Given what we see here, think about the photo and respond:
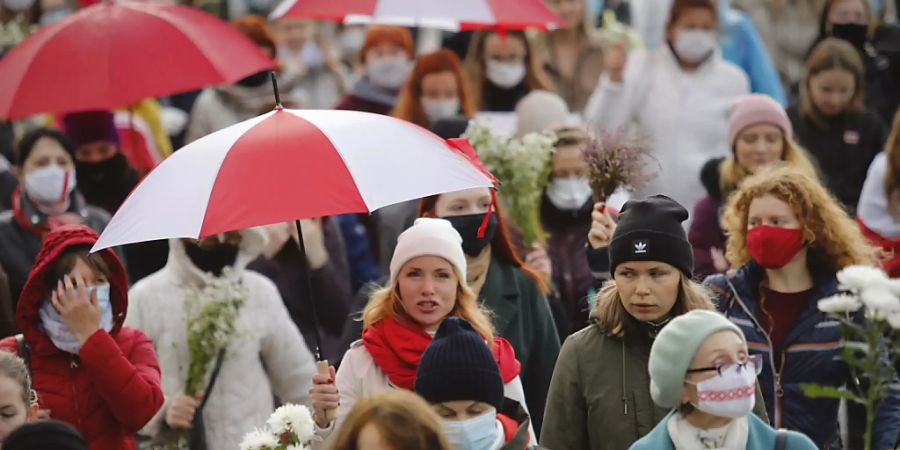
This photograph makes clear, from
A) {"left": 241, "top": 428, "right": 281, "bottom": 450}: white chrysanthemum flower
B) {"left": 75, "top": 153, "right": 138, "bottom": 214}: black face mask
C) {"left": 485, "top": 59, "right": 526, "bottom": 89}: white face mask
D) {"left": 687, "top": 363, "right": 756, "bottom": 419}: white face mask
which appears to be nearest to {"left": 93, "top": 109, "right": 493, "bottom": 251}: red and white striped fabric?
{"left": 241, "top": 428, "right": 281, "bottom": 450}: white chrysanthemum flower

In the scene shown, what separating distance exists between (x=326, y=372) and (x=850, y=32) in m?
8.52

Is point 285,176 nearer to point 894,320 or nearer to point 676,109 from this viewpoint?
point 894,320

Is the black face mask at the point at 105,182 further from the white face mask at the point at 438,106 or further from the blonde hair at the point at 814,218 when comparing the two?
the blonde hair at the point at 814,218

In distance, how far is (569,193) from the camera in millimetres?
10953

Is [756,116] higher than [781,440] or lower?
higher

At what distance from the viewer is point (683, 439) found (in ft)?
21.8

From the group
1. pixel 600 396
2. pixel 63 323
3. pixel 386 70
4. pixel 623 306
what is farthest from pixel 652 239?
pixel 386 70

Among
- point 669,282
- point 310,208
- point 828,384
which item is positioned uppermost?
point 310,208

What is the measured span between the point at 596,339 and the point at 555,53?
26.2 feet

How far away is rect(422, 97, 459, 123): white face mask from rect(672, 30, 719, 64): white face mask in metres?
1.70

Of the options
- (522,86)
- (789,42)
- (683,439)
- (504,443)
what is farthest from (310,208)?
(789,42)

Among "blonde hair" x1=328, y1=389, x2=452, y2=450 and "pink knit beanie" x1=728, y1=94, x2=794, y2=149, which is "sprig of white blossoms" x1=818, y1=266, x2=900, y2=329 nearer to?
"blonde hair" x1=328, y1=389, x2=452, y2=450

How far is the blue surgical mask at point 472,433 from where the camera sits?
675 cm

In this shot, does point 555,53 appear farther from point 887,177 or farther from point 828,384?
point 828,384
